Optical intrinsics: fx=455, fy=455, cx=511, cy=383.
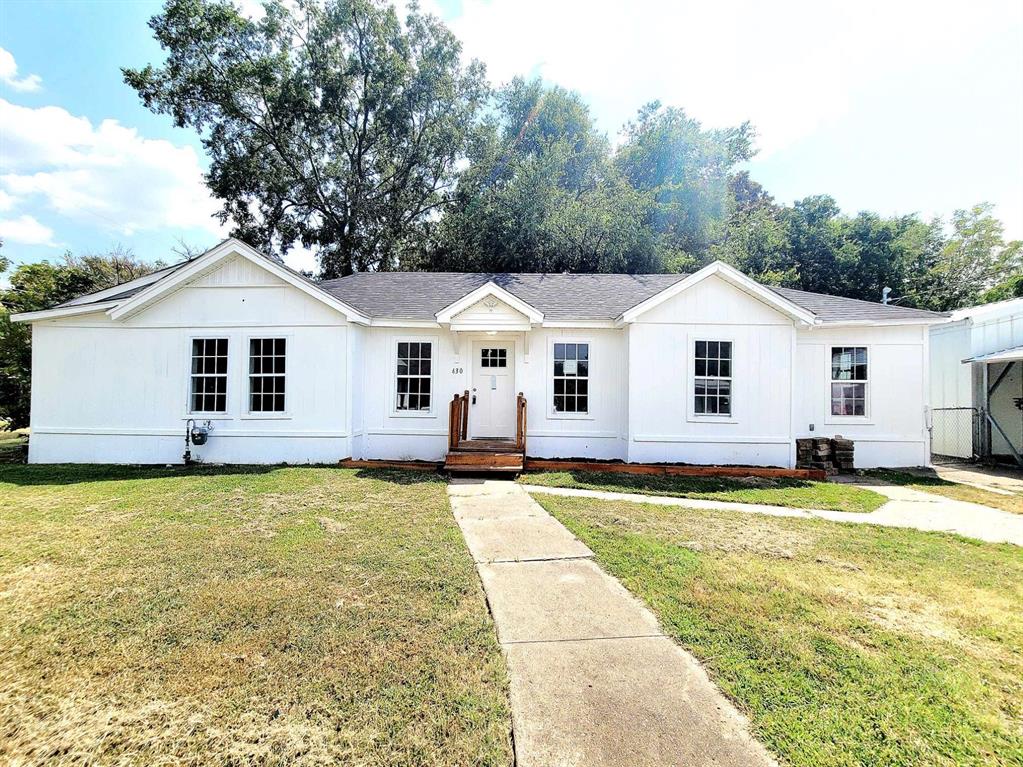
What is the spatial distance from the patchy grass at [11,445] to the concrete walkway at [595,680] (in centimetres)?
1279

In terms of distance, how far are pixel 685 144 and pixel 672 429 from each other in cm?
2188

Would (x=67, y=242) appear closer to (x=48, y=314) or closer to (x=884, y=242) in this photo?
(x=48, y=314)

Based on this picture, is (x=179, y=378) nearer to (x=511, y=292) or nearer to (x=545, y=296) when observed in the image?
(x=511, y=292)

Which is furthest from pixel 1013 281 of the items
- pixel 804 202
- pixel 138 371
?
pixel 138 371

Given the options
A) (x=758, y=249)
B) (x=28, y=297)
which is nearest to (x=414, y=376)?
(x=28, y=297)

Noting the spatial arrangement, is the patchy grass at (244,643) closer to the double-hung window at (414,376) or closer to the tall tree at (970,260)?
the double-hung window at (414,376)

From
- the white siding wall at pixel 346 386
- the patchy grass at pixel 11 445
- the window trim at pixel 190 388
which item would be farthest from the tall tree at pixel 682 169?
the patchy grass at pixel 11 445

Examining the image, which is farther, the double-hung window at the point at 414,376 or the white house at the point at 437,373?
the double-hung window at the point at 414,376

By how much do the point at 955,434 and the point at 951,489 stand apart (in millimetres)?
5932

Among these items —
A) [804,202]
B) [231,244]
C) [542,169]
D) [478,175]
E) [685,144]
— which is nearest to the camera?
[231,244]

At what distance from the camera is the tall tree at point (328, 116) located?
71.6 ft

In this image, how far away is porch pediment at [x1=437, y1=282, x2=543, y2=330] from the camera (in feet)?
32.1

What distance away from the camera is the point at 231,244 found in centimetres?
972

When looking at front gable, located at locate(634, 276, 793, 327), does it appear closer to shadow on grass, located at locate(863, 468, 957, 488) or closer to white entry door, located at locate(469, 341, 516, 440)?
white entry door, located at locate(469, 341, 516, 440)
